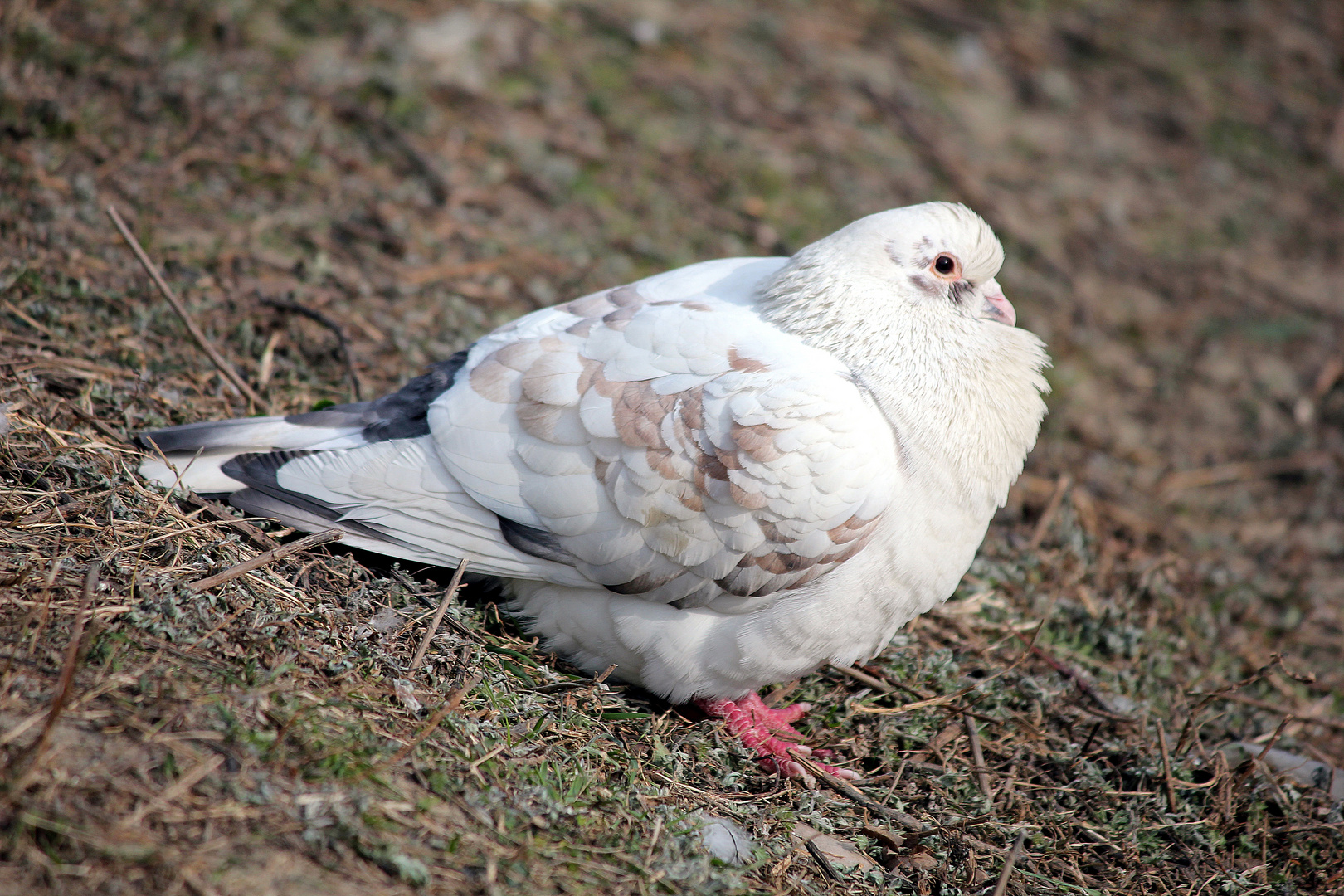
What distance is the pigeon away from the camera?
9.55 feet

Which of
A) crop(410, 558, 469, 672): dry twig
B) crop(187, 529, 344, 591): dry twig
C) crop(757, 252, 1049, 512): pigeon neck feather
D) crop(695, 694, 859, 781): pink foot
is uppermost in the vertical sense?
crop(757, 252, 1049, 512): pigeon neck feather

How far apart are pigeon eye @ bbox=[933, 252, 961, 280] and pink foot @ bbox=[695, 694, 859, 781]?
1565 millimetres

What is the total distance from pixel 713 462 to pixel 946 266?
111 centimetres

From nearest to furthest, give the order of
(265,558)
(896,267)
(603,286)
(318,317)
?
1. (265,558)
2. (896,267)
3. (318,317)
4. (603,286)

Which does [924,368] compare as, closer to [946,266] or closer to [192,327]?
[946,266]

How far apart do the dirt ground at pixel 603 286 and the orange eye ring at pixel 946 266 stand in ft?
4.58

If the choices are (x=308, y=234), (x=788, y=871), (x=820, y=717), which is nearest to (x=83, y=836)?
(x=788, y=871)

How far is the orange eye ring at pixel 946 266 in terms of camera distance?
3281 millimetres

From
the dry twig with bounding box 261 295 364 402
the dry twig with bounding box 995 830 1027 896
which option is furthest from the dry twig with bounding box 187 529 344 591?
the dry twig with bounding box 995 830 1027 896

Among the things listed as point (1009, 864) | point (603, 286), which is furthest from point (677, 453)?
point (603, 286)

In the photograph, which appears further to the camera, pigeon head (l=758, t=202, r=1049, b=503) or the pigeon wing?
pigeon head (l=758, t=202, r=1049, b=503)

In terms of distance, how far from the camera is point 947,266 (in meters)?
3.31

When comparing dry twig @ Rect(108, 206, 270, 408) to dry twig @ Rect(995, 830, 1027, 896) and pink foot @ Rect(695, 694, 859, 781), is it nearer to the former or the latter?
pink foot @ Rect(695, 694, 859, 781)

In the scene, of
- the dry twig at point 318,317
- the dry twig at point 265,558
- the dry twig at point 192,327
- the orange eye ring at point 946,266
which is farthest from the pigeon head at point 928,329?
the dry twig at point 192,327
